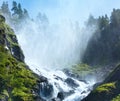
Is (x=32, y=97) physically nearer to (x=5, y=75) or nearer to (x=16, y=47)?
(x=5, y=75)

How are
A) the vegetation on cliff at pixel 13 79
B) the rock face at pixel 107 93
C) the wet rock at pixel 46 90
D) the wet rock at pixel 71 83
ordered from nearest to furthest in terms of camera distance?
the rock face at pixel 107 93 < the vegetation on cliff at pixel 13 79 < the wet rock at pixel 46 90 < the wet rock at pixel 71 83

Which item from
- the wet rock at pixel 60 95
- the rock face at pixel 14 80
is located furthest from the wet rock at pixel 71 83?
the wet rock at pixel 60 95

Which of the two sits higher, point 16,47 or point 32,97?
point 16,47

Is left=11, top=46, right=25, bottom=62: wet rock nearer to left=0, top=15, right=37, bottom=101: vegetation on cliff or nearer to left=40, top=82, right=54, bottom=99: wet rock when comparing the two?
left=0, top=15, right=37, bottom=101: vegetation on cliff

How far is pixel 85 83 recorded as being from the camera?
171 m

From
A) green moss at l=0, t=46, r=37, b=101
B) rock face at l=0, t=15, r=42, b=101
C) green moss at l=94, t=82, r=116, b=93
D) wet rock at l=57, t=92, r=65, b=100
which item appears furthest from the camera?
wet rock at l=57, t=92, r=65, b=100

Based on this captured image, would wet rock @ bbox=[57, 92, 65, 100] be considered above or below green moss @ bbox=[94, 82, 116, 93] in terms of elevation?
above

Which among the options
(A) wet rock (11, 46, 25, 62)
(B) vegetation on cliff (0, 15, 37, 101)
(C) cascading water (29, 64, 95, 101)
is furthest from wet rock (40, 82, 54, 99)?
(A) wet rock (11, 46, 25, 62)

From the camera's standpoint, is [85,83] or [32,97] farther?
[85,83]

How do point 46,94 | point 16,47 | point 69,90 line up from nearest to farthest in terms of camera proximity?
point 46,94 < point 69,90 < point 16,47

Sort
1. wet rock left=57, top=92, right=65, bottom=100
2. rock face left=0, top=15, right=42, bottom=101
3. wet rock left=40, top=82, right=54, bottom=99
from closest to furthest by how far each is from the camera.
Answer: rock face left=0, top=15, right=42, bottom=101 < wet rock left=57, top=92, right=65, bottom=100 < wet rock left=40, top=82, right=54, bottom=99

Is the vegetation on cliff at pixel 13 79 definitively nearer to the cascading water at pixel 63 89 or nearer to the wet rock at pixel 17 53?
the wet rock at pixel 17 53

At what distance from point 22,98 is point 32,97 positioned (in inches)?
180

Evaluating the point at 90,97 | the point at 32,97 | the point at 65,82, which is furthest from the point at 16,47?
the point at 90,97
